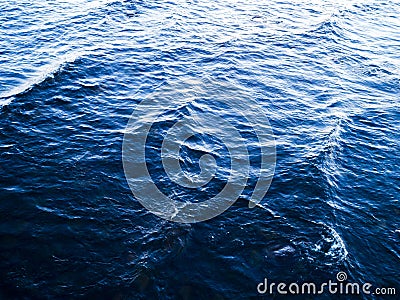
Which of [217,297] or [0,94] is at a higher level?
[0,94]

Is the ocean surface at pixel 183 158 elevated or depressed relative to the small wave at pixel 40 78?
depressed

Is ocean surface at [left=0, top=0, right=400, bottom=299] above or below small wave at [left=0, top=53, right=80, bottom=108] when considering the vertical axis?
below

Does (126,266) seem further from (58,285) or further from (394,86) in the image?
(394,86)

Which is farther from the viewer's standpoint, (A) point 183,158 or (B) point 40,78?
(B) point 40,78

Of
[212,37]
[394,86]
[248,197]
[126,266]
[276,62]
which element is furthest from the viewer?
[212,37]

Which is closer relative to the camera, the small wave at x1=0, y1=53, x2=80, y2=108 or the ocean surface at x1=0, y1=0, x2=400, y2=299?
the ocean surface at x1=0, y1=0, x2=400, y2=299

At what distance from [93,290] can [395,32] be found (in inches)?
2106

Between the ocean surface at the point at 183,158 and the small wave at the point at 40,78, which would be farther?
the small wave at the point at 40,78

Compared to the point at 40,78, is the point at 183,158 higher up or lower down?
lower down

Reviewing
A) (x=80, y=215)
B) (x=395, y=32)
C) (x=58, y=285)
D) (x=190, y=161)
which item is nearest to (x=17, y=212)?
(x=80, y=215)

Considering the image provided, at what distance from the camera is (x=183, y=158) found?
27547mm

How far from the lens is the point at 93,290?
60.5 ft

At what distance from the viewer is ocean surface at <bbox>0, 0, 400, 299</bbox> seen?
19.9 m

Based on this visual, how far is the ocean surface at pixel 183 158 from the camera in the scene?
782 inches
